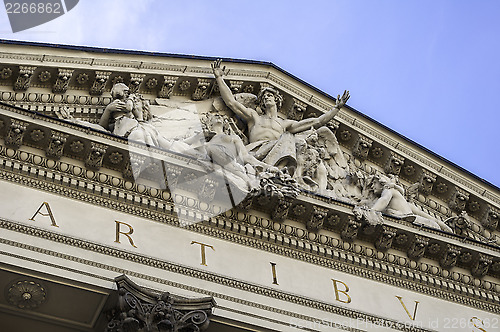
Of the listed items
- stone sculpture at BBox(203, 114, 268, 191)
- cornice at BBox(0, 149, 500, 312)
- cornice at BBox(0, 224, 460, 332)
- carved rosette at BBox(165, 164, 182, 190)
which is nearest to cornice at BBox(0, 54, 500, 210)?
stone sculpture at BBox(203, 114, 268, 191)

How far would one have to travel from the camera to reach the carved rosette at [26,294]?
13.6 metres

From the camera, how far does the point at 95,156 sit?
608 inches

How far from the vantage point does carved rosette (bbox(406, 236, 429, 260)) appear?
1712cm

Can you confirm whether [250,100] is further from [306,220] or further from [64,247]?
[64,247]

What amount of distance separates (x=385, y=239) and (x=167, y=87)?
491 cm

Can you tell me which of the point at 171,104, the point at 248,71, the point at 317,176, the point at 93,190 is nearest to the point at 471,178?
the point at 317,176

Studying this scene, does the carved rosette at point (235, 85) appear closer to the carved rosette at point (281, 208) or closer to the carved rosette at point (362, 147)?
the carved rosette at point (362, 147)

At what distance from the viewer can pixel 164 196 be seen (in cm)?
1570

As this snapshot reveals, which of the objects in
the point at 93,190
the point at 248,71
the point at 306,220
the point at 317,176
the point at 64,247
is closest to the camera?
the point at 64,247

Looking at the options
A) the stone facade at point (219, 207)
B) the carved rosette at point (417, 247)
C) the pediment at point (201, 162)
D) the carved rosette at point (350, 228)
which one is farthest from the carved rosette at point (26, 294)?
the carved rosette at point (417, 247)

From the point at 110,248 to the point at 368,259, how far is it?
15.7ft

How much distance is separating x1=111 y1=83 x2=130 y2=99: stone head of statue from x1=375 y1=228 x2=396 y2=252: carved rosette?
510 cm

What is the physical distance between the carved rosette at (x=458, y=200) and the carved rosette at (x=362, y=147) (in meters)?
1.95

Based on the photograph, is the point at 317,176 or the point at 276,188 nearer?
the point at 276,188
